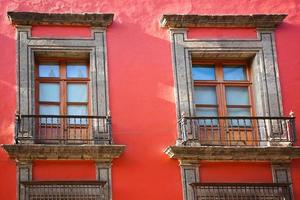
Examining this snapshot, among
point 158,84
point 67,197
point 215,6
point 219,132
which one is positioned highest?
point 215,6

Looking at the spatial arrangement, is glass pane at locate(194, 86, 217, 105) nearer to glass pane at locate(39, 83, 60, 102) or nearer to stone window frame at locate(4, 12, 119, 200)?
stone window frame at locate(4, 12, 119, 200)

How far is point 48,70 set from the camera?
13164mm

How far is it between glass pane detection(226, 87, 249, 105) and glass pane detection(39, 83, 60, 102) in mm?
2975

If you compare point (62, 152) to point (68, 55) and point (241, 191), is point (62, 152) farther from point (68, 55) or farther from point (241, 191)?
point (241, 191)

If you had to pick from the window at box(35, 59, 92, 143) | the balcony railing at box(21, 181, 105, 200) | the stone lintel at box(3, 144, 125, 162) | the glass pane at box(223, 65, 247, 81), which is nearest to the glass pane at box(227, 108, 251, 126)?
the glass pane at box(223, 65, 247, 81)

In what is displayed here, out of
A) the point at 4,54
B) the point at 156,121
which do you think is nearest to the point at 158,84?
the point at 156,121

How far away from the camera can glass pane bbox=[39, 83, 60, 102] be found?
1293 centimetres

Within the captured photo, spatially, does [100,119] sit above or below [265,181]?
above

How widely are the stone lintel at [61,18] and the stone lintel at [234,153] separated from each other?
2.60 m

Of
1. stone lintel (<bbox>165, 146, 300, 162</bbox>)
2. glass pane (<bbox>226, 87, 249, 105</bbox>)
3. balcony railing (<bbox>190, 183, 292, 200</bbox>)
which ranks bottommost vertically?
balcony railing (<bbox>190, 183, 292, 200</bbox>)

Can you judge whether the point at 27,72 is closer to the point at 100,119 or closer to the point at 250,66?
the point at 100,119

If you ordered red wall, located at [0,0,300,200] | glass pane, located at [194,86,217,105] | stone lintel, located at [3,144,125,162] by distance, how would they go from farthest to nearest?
glass pane, located at [194,86,217,105] → red wall, located at [0,0,300,200] → stone lintel, located at [3,144,125,162]

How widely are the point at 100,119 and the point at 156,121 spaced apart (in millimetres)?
949

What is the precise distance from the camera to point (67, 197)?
466 inches
